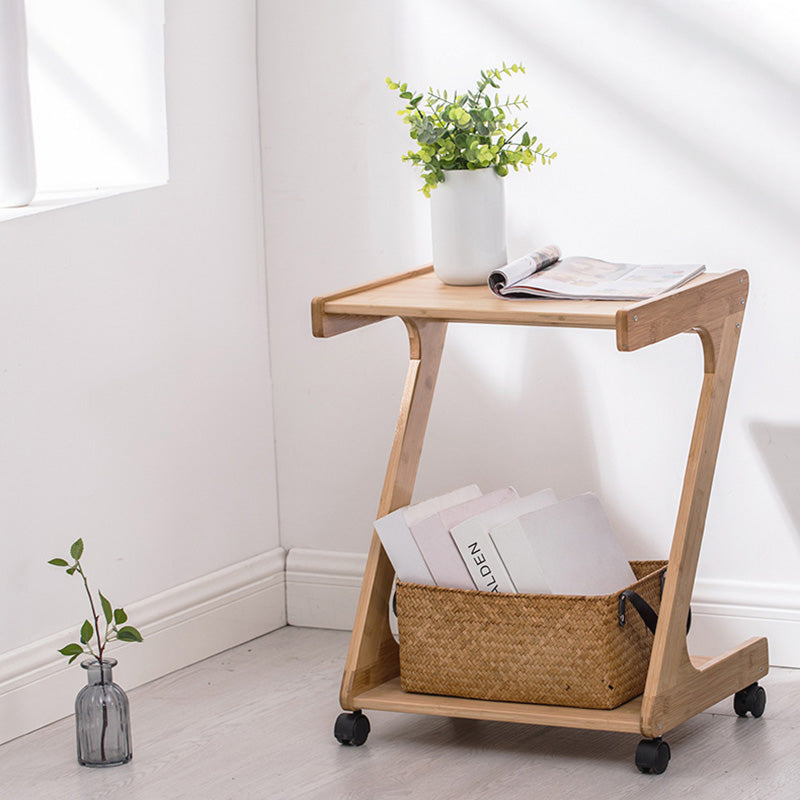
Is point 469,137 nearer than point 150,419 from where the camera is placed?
Yes

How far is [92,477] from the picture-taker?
2.49m

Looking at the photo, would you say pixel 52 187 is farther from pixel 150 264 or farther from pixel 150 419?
pixel 150 419

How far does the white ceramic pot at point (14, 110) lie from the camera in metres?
2.44

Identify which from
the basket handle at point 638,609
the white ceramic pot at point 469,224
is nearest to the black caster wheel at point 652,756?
the basket handle at point 638,609

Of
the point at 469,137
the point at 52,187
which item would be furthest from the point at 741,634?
the point at 52,187

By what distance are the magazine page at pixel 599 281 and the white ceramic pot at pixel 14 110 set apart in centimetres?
88

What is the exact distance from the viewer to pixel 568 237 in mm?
2605

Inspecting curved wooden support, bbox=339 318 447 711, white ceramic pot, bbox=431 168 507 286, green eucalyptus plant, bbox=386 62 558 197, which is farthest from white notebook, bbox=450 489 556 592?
green eucalyptus plant, bbox=386 62 558 197

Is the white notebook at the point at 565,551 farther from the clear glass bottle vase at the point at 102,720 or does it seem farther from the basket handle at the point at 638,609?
the clear glass bottle vase at the point at 102,720

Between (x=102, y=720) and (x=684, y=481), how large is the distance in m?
0.94

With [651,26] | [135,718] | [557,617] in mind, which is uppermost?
[651,26]

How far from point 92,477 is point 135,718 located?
41cm

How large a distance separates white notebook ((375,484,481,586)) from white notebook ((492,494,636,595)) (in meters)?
0.13

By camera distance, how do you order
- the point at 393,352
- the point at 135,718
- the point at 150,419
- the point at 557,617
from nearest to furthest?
the point at 557,617 → the point at 135,718 → the point at 150,419 → the point at 393,352
